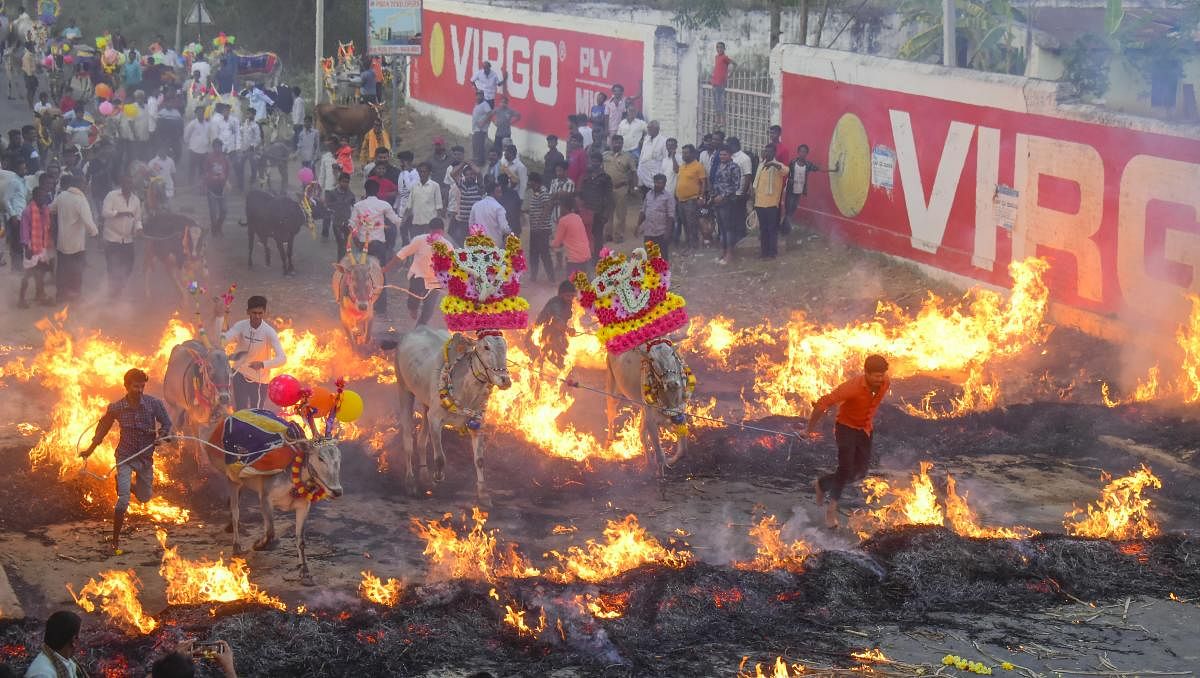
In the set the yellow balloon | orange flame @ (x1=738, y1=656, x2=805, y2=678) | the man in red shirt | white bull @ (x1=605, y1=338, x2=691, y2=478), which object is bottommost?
orange flame @ (x1=738, y1=656, x2=805, y2=678)

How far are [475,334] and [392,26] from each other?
1801 cm

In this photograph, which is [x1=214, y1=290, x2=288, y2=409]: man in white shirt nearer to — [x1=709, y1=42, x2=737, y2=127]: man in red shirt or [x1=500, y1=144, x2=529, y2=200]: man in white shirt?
[x1=500, y1=144, x2=529, y2=200]: man in white shirt

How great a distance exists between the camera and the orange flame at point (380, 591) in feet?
35.6

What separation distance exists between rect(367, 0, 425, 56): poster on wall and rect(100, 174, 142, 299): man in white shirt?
10.2m

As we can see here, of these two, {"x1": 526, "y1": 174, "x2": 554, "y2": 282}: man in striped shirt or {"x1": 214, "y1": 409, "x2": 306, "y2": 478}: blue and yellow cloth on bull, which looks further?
{"x1": 526, "y1": 174, "x2": 554, "y2": 282}: man in striped shirt

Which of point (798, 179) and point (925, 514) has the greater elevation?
point (798, 179)

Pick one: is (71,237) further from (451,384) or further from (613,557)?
(613,557)

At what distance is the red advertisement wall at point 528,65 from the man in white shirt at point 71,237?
11.8m

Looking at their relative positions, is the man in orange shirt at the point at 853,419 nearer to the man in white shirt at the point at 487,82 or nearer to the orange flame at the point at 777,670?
the orange flame at the point at 777,670

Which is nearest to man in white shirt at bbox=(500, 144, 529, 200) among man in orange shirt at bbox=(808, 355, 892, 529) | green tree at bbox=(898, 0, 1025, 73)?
green tree at bbox=(898, 0, 1025, 73)

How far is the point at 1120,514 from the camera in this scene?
12.9 meters

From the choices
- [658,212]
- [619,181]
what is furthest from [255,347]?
[619,181]

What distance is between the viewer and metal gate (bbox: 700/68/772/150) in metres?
26.7

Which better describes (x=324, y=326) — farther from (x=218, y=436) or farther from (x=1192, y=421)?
(x=1192, y=421)
